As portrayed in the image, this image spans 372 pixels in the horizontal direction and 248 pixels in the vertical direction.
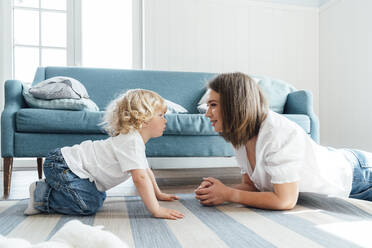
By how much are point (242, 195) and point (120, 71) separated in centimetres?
167

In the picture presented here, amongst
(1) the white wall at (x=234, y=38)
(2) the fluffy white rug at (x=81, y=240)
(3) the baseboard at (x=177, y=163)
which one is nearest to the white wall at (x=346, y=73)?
(1) the white wall at (x=234, y=38)

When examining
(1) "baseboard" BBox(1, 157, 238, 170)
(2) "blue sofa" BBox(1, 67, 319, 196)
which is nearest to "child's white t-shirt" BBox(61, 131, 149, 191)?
(2) "blue sofa" BBox(1, 67, 319, 196)

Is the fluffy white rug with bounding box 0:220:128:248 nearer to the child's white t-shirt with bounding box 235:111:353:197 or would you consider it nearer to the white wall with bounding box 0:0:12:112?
the child's white t-shirt with bounding box 235:111:353:197

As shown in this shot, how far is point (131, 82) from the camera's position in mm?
2354

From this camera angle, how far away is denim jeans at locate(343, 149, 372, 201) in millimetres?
1145

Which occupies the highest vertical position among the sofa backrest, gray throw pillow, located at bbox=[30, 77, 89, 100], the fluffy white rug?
the sofa backrest

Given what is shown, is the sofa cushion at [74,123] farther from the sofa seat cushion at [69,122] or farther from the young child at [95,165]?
the young child at [95,165]

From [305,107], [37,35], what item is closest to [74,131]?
[305,107]

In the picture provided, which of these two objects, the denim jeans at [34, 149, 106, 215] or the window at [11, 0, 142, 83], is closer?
the denim jeans at [34, 149, 106, 215]

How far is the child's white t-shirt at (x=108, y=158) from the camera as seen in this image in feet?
3.19

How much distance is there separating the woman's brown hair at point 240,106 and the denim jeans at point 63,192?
544 millimetres

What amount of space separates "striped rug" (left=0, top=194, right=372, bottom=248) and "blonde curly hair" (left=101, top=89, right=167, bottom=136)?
320 mm

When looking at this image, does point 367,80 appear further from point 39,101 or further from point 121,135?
point 39,101

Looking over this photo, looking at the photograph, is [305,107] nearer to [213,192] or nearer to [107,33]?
[213,192]
